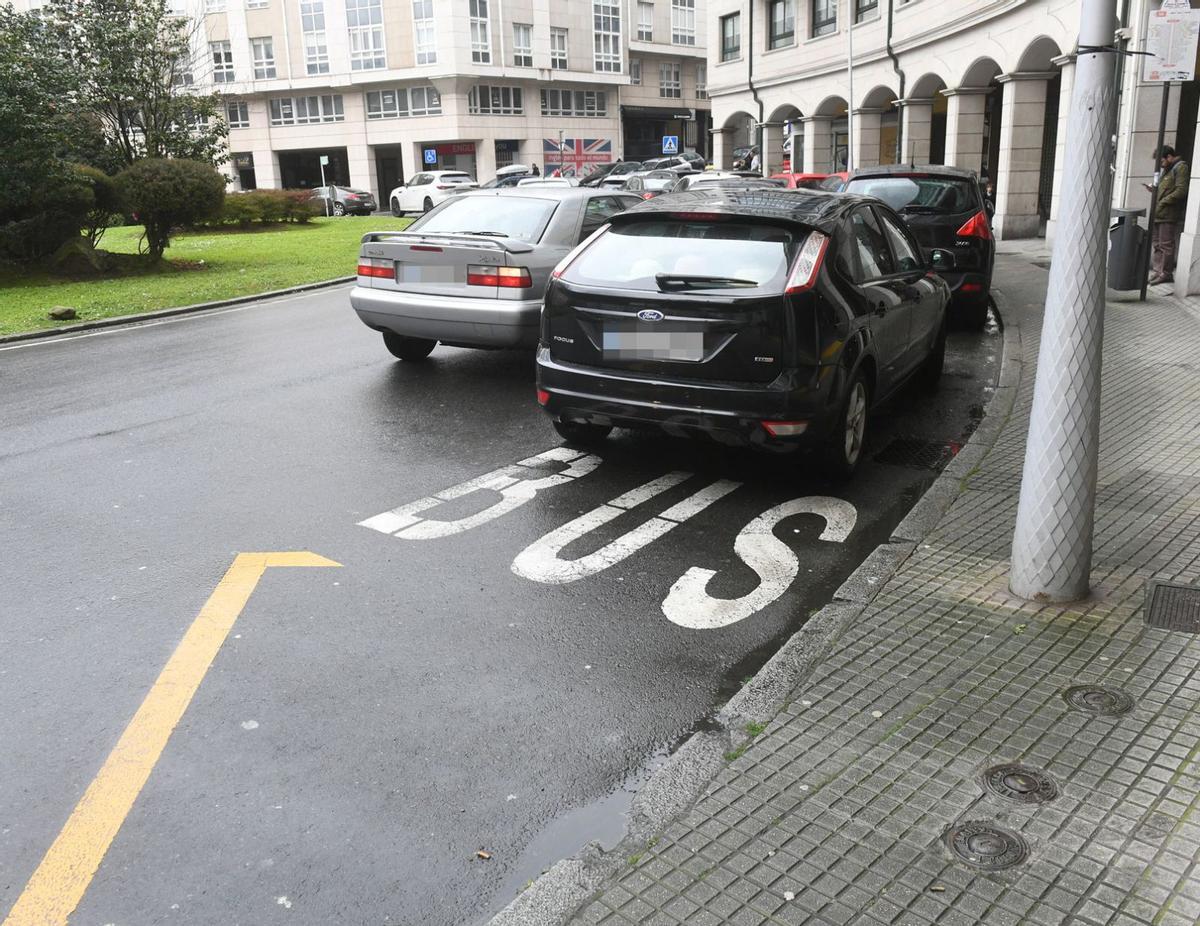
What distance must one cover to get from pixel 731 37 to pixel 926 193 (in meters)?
36.4

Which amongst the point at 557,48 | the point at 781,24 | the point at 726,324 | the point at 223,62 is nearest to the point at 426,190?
the point at 781,24

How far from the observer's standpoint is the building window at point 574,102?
66.8m

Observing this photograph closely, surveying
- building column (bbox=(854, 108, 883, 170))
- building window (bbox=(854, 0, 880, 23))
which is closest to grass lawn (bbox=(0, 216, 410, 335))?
building column (bbox=(854, 108, 883, 170))

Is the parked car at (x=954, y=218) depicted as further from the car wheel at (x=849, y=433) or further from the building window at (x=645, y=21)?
the building window at (x=645, y=21)

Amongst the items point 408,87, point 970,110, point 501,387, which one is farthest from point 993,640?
point 408,87

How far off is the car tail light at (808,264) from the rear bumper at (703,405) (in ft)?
1.61

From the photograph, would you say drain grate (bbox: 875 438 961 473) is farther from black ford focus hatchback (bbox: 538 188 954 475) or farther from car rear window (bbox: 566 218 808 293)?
car rear window (bbox: 566 218 808 293)

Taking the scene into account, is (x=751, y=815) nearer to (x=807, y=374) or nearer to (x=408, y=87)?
(x=807, y=374)

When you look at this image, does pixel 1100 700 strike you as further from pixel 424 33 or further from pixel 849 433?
pixel 424 33

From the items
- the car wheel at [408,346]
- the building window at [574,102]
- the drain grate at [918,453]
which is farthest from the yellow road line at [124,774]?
the building window at [574,102]

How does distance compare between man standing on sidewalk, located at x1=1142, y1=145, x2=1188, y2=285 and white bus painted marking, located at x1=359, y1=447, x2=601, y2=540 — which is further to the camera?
man standing on sidewalk, located at x1=1142, y1=145, x2=1188, y2=285

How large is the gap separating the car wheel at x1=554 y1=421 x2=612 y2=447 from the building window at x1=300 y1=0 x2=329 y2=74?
62.5 m

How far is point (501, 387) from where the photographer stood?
30.2 feet

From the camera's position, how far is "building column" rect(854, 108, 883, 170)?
1411 inches
